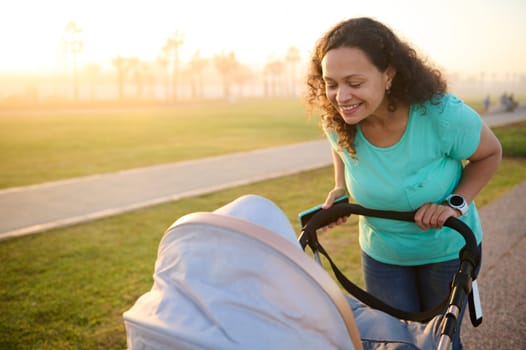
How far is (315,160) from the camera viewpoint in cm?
1083

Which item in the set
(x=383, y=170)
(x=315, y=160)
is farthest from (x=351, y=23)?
(x=315, y=160)

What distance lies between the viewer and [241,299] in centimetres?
131

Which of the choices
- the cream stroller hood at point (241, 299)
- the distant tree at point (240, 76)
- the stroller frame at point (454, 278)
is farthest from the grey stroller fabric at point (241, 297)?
the distant tree at point (240, 76)

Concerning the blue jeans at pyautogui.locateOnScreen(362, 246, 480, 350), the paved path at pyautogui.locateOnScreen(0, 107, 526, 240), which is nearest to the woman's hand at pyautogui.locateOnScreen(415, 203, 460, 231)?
the blue jeans at pyautogui.locateOnScreen(362, 246, 480, 350)

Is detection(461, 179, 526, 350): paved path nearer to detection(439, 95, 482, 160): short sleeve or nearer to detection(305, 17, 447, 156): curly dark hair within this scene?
detection(439, 95, 482, 160): short sleeve

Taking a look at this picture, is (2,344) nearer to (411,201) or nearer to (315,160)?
(411,201)

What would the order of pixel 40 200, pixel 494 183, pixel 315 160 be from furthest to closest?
pixel 315 160 → pixel 494 183 → pixel 40 200

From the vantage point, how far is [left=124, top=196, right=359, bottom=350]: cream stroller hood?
126 centimetres

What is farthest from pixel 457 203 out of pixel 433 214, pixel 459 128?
pixel 459 128

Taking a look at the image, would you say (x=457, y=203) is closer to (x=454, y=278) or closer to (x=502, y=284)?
(x=454, y=278)

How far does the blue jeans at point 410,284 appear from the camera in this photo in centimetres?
234

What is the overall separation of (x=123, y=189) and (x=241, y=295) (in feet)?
22.4

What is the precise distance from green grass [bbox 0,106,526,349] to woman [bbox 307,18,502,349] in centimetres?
199

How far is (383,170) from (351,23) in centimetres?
70
